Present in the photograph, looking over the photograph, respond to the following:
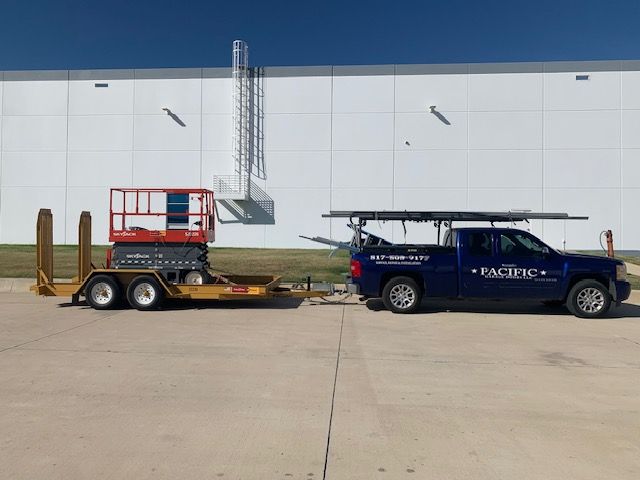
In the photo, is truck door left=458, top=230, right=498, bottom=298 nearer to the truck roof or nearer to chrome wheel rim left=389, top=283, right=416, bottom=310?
the truck roof

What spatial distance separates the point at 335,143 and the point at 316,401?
68.1ft

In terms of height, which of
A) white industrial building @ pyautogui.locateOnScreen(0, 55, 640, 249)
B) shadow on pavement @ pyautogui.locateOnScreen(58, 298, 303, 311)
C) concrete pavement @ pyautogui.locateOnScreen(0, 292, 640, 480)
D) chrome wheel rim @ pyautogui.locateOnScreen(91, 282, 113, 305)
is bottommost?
concrete pavement @ pyautogui.locateOnScreen(0, 292, 640, 480)

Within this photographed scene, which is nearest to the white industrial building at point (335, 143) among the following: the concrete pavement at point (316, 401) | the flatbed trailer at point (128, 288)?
the flatbed trailer at point (128, 288)

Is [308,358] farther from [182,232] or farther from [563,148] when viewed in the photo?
[563,148]

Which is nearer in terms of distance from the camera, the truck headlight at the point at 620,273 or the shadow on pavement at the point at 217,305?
the truck headlight at the point at 620,273

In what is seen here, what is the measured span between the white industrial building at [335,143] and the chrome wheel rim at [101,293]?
14.2 meters

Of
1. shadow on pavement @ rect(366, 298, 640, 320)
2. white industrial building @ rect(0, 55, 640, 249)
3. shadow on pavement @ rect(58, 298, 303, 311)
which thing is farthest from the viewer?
white industrial building @ rect(0, 55, 640, 249)

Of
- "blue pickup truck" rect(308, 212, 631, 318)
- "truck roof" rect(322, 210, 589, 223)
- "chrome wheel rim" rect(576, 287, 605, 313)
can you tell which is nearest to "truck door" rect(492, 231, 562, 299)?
"blue pickup truck" rect(308, 212, 631, 318)

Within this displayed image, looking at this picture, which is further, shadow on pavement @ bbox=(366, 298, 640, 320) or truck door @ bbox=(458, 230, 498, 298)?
shadow on pavement @ bbox=(366, 298, 640, 320)

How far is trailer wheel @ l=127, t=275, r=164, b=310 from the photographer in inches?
421

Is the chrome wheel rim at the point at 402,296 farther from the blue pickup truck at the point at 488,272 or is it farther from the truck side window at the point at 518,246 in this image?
the truck side window at the point at 518,246

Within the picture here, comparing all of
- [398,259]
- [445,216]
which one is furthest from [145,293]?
[445,216]

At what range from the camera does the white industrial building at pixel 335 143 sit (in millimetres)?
23938

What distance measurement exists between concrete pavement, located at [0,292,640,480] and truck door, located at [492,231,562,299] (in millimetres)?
1225
